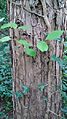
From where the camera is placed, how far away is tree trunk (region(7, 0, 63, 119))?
1.84 metres

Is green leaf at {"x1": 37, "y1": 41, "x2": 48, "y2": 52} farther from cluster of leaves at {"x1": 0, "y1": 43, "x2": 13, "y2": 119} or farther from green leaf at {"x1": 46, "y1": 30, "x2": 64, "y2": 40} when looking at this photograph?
cluster of leaves at {"x1": 0, "y1": 43, "x2": 13, "y2": 119}

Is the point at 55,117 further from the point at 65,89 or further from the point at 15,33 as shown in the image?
the point at 65,89

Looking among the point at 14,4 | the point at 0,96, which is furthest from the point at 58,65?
the point at 0,96

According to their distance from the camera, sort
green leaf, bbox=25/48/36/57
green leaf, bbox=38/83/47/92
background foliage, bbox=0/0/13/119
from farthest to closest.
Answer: background foliage, bbox=0/0/13/119
green leaf, bbox=38/83/47/92
green leaf, bbox=25/48/36/57

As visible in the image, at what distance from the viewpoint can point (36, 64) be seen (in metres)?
1.96

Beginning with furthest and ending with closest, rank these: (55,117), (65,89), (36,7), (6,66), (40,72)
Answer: (6,66) < (65,89) < (55,117) < (40,72) < (36,7)

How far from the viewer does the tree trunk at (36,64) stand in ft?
6.05

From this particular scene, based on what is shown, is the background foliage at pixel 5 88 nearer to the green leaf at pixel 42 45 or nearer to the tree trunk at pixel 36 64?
the tree trunk at pixel 36 64

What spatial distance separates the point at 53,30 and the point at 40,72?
1.08ft

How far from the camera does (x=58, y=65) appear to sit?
2.01 m

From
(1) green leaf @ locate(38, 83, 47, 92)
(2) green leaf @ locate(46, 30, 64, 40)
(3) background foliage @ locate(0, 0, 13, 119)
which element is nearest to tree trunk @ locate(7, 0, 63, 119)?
(1) green leaf @ locate(38, 83, 47, 92)

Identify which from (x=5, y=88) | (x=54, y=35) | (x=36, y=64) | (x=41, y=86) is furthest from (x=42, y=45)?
(x=5, y=88)

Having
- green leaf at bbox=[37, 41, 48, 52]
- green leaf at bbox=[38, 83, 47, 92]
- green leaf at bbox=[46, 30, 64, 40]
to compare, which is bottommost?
green leaf at bbox=[38, 83, 47, 92]

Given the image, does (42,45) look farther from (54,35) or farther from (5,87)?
(5,87)
